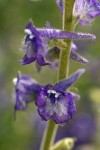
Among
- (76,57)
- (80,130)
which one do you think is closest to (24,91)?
(76,57)

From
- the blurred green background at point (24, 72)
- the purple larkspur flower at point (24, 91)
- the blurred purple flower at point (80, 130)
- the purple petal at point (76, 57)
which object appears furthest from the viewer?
the blurred purple flower at point (80, 130)

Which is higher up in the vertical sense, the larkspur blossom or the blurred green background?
the larkspur blossom

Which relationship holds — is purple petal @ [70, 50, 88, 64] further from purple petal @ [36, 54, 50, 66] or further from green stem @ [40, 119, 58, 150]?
green stem @ [40, 119, 58, 150]

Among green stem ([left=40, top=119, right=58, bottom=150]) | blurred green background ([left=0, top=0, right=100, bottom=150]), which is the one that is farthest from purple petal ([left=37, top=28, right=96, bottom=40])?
blurred green background ([left=0, top=0, right=100, bottom=150])

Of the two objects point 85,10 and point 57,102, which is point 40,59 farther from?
point 85,10

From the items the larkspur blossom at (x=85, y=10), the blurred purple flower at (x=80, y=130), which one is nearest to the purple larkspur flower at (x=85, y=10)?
the larkspur blossom at (x=85, y=10)

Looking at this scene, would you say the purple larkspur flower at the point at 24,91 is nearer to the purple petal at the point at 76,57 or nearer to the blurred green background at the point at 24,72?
the purple petal at the point at 76,57
